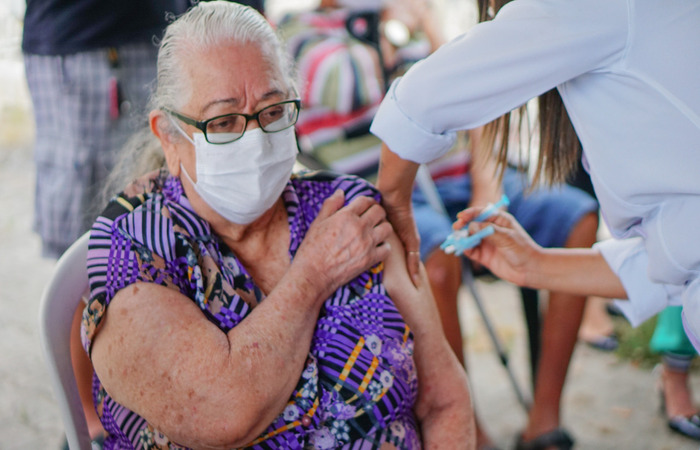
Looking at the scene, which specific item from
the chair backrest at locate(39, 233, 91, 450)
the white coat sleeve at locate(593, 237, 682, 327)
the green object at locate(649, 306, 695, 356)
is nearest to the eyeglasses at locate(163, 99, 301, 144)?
the chair backrest at locate(39, 233, 91, 450)

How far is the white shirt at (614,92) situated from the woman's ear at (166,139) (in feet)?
2.01

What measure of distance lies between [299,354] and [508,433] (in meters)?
1.82

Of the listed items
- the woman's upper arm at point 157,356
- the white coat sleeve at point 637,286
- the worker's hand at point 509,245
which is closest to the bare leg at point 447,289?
the worker's hand at point 509,245

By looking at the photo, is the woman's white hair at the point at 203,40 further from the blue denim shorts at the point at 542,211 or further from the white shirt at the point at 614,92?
the blue denim shorts at the point at 542,211

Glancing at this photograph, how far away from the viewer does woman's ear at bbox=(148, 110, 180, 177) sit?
172 centimetres

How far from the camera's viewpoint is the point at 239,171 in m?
1.64

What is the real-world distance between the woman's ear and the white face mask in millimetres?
65

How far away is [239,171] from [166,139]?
0.25 meters

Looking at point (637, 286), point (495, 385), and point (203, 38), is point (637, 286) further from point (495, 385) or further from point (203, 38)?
point (495, 385)

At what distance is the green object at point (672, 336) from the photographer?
2998 millimetres

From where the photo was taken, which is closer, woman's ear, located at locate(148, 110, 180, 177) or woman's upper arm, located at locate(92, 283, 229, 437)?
woman's upper arm, located at locate(92, 283, 229, 437)

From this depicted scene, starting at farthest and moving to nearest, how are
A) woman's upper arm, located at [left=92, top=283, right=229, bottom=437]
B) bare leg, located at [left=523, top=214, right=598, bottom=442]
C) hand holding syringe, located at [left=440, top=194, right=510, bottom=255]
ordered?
bare leg, located at [left=523, top=214, right=598, bottom=442], hand holding syringe, located at [left=440, top=194, right=510, bottom=255], woman's upper arm, located at [left=92, top=283, right=229, bottom=437]

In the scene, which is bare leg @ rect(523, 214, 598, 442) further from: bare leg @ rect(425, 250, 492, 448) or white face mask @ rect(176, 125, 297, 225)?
white face mask @ rect(176, 125, 297, 225)

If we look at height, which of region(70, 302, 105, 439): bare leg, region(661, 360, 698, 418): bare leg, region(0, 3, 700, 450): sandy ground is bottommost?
region(0, 3, 700, 450): sandy ground
